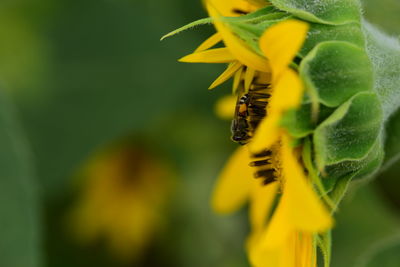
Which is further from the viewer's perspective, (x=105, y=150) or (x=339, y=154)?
(x=105, y=150)

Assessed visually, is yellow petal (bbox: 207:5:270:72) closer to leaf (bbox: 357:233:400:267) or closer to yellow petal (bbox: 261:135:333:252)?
yellow petal (bbox: 261:135:333:252)

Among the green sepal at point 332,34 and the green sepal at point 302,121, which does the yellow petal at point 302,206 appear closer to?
the green sepal at point 302,121

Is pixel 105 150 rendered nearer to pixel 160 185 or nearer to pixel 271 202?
pixel 160 185

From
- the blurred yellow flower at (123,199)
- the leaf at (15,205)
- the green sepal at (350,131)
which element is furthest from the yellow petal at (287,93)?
the blurred yellow flower at (123,199)

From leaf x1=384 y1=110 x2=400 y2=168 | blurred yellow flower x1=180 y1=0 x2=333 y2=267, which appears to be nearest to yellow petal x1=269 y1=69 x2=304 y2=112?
blurred yellow flower x1=180 y1=0 x2=333 y2=267

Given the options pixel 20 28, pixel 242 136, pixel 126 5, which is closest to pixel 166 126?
pixel 126 5

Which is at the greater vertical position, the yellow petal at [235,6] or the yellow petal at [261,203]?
the yellow petal at [235,6]

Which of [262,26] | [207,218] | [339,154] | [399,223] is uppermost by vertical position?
[262,26]
